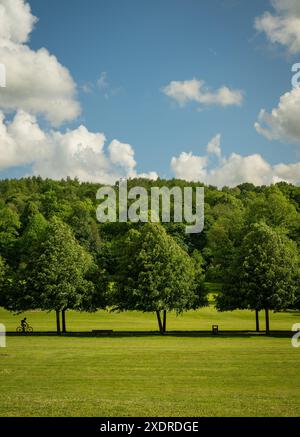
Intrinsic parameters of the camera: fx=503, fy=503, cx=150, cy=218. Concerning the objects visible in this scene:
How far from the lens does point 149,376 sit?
27344mm

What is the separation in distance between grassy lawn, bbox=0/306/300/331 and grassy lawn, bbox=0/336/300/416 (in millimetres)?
15462

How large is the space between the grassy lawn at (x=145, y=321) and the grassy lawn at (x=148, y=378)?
15462mm

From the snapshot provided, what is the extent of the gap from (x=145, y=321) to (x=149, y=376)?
38.8 m

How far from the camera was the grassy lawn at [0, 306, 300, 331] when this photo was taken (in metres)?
58.5

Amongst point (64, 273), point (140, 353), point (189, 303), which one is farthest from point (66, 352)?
point (189, 303)

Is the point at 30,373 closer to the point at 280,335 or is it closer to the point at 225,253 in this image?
the point at 280,335

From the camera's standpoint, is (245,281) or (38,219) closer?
(245,281)

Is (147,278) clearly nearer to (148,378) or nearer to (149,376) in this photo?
(149,376)

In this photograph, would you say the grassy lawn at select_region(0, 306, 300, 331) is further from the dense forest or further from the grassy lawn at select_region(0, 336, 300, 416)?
the grassy lawn at select_region(0, 336, 300, 416)

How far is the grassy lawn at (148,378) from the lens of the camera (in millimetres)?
19688

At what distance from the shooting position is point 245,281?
171ft
